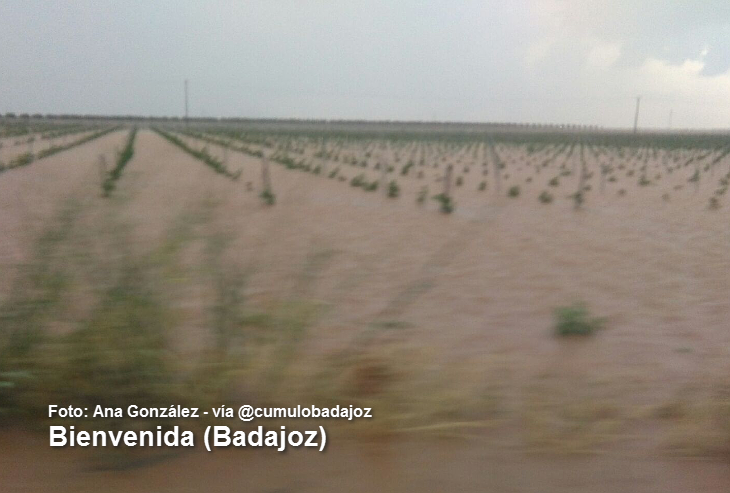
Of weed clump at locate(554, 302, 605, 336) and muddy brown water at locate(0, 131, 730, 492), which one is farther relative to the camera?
weed clump at locate(554, 302, 605, 336)

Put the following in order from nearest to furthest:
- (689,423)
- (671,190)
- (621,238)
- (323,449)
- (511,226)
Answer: (323,449) → (689,423) → (621,238) → (511,226) → (671,190)

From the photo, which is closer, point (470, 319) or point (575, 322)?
point (575, 322)

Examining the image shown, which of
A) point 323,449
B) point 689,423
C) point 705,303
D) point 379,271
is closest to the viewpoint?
point 323,449

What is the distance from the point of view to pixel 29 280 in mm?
5797

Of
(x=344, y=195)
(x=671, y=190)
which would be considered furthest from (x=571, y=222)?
(x=671, y=190)

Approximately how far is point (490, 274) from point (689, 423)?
6954 millimetres

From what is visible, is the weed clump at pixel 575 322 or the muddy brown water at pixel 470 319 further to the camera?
the weed clump at pixel 575 322

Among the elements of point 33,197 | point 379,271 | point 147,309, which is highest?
point 33,197

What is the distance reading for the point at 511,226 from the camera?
59.3 feet

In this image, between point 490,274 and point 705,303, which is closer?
point 705,303

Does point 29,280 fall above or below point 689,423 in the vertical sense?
Result: above

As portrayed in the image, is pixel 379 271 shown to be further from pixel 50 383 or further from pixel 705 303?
pixel 50 383

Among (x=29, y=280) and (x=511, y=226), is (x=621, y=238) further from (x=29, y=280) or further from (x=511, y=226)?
(x=29, y=280)

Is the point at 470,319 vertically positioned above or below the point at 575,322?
below
